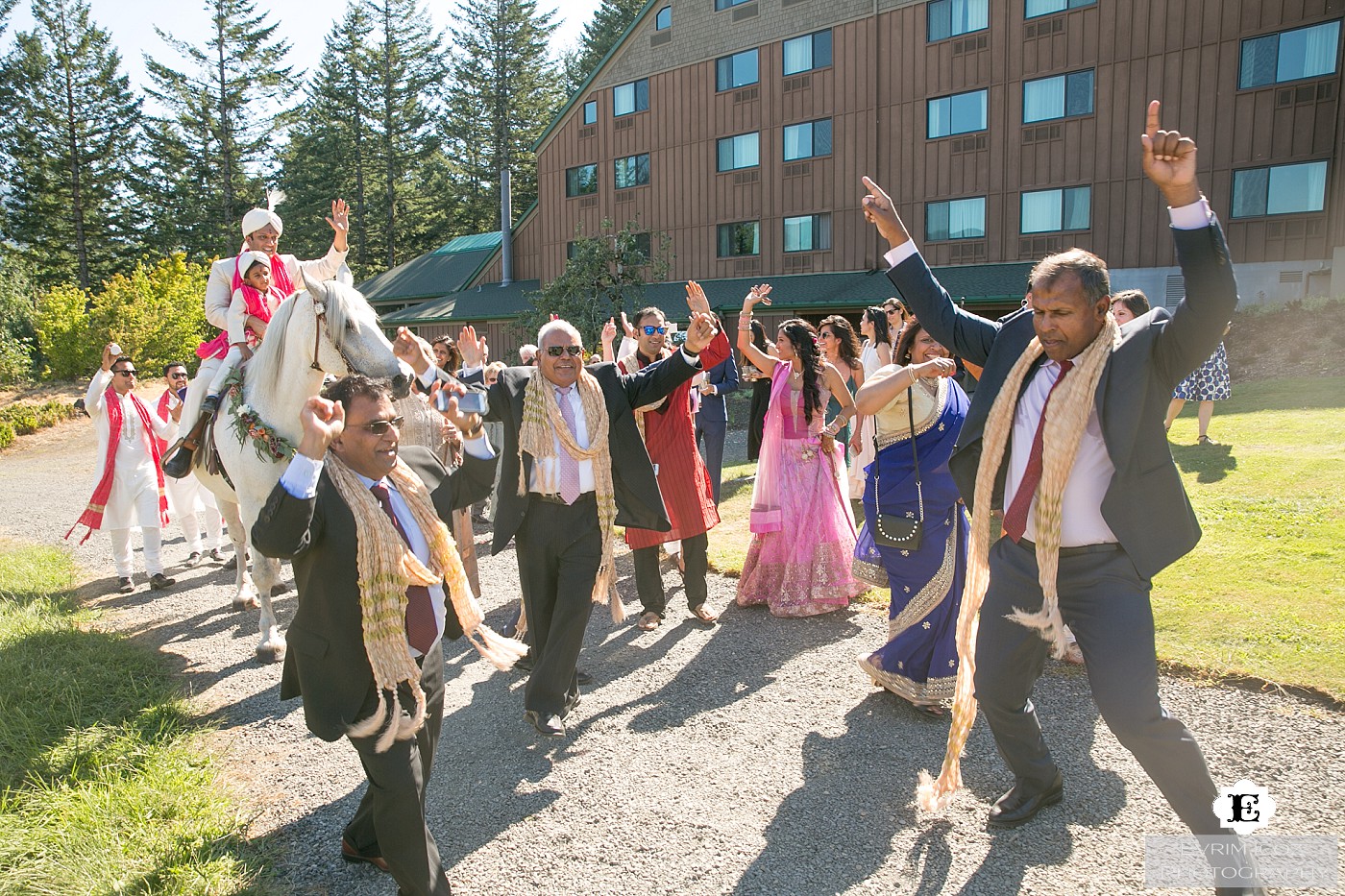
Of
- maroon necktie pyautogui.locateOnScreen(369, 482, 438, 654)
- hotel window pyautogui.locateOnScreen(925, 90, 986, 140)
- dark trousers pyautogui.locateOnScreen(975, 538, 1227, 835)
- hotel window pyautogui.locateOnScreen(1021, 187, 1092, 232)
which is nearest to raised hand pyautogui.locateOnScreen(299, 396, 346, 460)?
maroon necktie pyautogui.locateOnScreen(369, 482, 438, 654)

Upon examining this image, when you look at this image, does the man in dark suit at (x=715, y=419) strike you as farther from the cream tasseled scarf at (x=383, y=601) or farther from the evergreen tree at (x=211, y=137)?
the evergreen tree at (x=211, y=137)

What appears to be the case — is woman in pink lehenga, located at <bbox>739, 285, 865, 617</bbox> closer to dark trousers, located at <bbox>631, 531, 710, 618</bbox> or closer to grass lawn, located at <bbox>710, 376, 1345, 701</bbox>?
dark trousers, located at <bbox>631, 531, 710, 618</bbox>

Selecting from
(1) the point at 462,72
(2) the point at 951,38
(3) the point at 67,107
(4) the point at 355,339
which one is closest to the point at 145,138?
(3) the point at 67,107

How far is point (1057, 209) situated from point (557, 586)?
68.8 ft

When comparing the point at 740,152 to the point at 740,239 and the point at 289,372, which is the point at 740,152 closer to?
the point at 740,239

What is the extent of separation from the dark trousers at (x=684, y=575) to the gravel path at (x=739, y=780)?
0.47 m

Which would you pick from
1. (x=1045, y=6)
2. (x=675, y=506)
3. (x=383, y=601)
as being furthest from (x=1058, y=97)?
(x=383, y=601)

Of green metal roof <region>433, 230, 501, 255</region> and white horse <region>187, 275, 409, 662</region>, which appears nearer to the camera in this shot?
white horse <region>187, 275, 409, 662</region>

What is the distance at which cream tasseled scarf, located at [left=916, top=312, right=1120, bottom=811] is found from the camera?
2.98 metres

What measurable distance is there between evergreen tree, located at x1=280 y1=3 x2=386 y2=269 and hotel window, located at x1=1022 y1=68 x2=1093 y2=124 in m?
35.3

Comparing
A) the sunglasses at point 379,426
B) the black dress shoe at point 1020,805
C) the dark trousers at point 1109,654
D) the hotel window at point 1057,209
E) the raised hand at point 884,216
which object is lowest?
the black dress shoe at point 1020,805

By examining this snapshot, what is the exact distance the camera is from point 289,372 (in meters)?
5.00

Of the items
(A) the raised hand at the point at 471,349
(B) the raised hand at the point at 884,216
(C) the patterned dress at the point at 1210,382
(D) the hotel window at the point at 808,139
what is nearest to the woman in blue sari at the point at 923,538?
(B) the raised hand at the point at 884,216

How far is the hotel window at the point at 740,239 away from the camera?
26.9 meters
